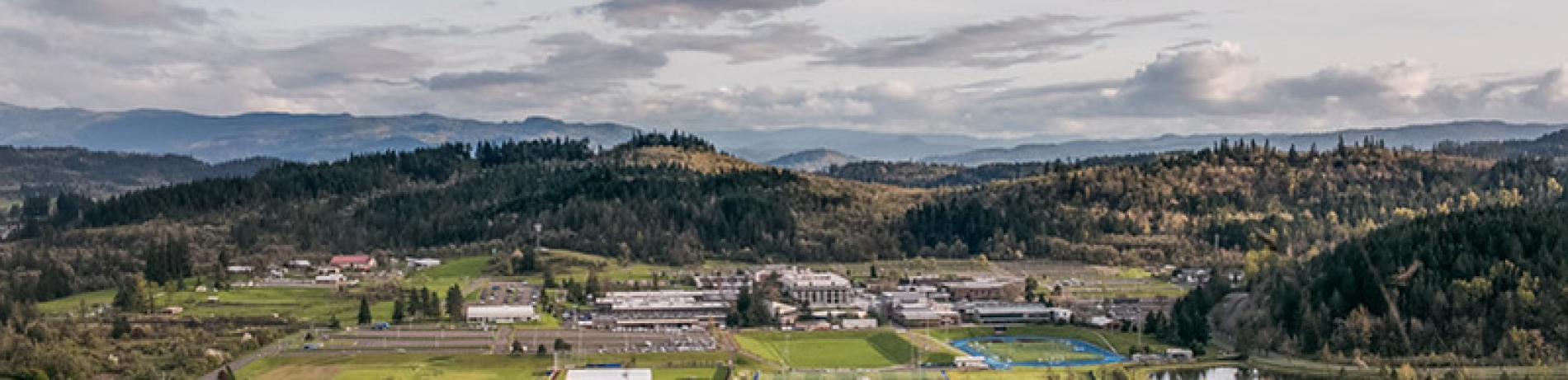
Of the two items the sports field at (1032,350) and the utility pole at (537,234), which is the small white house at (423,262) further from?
the sports field at (1032,350)

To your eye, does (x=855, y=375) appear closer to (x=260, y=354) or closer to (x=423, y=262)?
(x=260, y=354)

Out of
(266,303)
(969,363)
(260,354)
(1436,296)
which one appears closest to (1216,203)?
(1436,296)

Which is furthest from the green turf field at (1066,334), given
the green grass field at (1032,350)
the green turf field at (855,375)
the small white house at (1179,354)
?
the green turf field at (855,375)

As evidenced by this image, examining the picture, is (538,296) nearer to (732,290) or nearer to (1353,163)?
(732,290)

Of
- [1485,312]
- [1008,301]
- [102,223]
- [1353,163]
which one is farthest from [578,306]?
[1353,163]

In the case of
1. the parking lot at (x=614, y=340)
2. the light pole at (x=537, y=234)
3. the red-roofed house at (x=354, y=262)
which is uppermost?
the light pole at (x=537, y=234)

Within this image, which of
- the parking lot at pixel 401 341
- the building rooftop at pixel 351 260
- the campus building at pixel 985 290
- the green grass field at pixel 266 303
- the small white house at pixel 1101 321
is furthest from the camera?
the building rooftop at pixel 351 260
